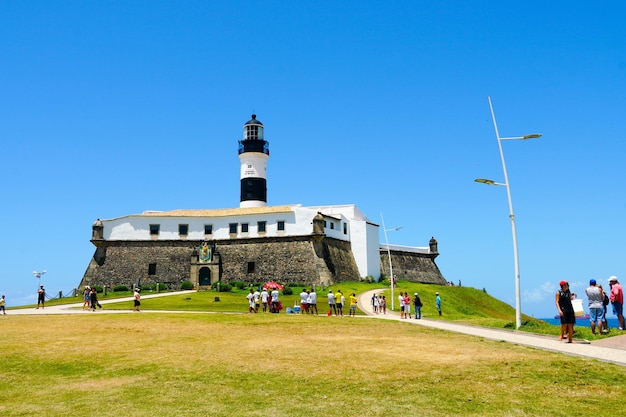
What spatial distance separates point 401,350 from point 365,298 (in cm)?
3533

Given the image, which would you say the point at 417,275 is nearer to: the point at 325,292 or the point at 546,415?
the point at 325,292

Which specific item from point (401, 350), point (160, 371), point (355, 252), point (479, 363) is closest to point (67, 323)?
point (160, 371)

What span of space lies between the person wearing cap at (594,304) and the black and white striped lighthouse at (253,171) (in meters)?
57.1

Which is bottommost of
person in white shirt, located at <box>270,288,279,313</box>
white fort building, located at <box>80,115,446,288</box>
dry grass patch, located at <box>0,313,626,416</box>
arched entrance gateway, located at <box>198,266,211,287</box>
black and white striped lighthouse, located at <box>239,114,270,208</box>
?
dry grass patch, located at <box>0,313,626,416</box>

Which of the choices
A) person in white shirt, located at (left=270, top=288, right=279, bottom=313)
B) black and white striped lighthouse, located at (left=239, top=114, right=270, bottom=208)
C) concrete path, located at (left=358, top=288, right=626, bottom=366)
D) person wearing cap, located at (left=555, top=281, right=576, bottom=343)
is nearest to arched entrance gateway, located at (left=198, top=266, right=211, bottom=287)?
black and white striped lighthouse, located at (left=239, top=114, right=270, bottom=208)

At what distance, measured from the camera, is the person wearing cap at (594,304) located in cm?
1906

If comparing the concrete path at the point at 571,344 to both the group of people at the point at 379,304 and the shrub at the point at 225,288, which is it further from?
the shrub at the point at 225,288

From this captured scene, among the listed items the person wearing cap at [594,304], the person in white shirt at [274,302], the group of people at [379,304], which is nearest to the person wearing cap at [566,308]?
the person wearing cap at [594,304]

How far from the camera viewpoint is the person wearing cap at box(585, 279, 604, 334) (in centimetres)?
1906

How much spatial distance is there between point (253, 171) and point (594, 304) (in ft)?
193

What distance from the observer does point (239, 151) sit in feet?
250

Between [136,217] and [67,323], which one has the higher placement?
[136,217]

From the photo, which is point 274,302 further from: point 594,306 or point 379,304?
point 594,306

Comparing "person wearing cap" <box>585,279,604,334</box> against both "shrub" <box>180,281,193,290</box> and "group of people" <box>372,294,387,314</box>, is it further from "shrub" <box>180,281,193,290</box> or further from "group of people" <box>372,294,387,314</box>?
"shrub" <box>180,281,193,290</box>
